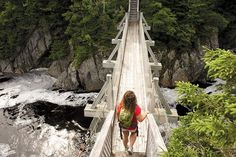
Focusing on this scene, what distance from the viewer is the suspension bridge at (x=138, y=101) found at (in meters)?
4.31

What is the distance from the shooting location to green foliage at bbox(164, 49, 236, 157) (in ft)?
8.07

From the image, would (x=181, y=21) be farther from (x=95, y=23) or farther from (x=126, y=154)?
(x=126, y=154)

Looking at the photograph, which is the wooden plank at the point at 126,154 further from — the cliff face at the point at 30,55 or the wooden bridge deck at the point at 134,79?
the cliff face at the point at 30,55

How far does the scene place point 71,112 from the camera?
51.3 feet

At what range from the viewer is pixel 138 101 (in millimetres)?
7660

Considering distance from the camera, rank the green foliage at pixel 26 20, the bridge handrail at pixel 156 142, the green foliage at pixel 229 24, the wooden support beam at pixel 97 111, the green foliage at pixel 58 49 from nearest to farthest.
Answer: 1. the bridge handrail at pixel 156 142
2. the wooden support beam at pixel 97 111
3. the green foliage at pixel 58 49
4. the green foliage at pixel 26 20
5. the green foliage at pixel 229 24

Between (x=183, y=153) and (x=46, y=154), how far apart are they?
33.2 feet

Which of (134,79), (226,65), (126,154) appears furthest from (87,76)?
(226,65)

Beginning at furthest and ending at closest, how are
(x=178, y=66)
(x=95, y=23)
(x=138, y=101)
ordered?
(x=95, y=23) < (x=178, y=66) < (x=138, y=101)

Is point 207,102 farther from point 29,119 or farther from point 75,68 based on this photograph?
point 75,68

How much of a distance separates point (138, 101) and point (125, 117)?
3.32 meters

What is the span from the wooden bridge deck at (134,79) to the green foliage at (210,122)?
87.1 inches

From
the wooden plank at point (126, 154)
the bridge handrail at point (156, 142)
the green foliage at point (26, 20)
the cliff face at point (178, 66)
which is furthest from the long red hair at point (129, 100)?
the green foliage at point (26, 20)

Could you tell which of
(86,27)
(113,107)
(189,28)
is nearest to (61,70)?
(86,27)
